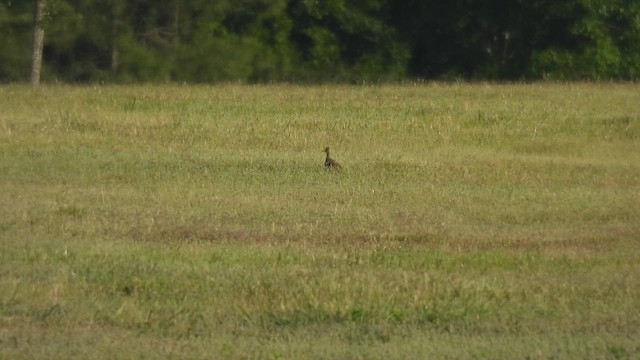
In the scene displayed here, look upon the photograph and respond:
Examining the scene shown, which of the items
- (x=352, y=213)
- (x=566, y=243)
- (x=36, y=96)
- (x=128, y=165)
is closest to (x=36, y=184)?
(x=128, y=165)

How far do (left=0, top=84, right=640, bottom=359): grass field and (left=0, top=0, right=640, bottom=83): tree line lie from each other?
42.5 feet

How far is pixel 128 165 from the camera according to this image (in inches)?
568

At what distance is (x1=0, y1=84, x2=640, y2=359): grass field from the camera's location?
7.63 metres

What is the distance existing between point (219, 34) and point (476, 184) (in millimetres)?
22078

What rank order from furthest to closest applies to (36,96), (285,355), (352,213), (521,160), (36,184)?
1. (36,96)
2. (521,160)
3. (36,184)
4. (352,213)
5. (285,355)

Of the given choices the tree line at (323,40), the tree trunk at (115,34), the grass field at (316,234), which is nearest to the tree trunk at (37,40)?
the tree line at (323,40)

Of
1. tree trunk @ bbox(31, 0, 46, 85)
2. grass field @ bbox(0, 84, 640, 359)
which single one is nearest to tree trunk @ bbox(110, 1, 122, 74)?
tree trunk @ bbox(31, 0, 46, 85)

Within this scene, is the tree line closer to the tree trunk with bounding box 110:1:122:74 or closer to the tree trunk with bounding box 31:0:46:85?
the tree trunk with bounding box 110:1:122:74

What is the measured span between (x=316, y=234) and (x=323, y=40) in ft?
88.4

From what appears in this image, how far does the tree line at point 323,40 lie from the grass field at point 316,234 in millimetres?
12966

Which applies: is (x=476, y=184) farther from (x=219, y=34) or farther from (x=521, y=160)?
(x=219, y=34)

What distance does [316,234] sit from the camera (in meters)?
10.6

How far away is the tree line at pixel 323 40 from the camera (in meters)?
32.9

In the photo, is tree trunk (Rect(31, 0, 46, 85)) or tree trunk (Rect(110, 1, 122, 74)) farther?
tree trunk (Rect(110, 1, 122, 74))
